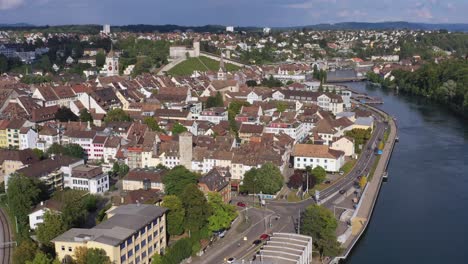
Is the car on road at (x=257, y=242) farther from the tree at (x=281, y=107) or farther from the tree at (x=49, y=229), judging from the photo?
the tree at (x=281, y=107)

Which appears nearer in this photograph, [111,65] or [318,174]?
[318,174]

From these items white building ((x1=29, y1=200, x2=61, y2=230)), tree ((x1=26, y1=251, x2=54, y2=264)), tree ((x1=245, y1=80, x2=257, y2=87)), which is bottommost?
white building ((x1=29, y1=200, x2=61, y2=230))

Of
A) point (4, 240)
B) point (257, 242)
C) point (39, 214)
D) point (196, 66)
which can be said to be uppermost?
point (196, 66)

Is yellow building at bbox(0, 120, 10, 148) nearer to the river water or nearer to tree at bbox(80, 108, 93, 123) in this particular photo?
tree at bbox(80, 108, 93, 123)

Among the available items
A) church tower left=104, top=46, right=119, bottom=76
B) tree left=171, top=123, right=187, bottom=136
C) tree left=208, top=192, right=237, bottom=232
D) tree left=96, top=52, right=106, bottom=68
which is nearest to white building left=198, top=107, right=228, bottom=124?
tree left=171, top=123, right=187, bottom=136

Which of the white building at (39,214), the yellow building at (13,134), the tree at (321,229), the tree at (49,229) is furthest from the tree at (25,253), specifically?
the yellow building at (13,134)

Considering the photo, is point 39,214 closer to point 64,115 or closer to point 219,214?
point 219,214

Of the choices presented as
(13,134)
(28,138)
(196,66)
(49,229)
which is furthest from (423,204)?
(196,66)
